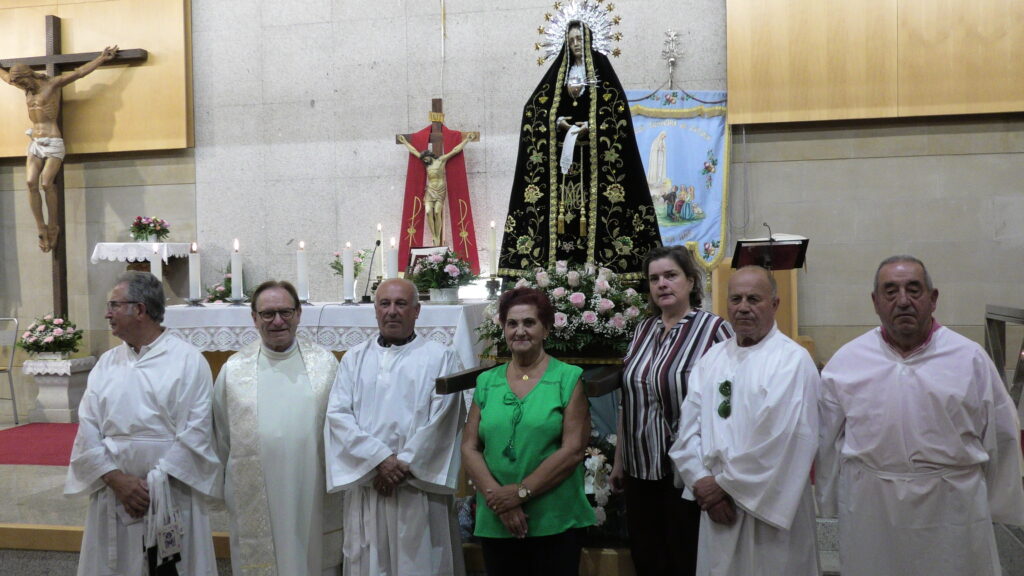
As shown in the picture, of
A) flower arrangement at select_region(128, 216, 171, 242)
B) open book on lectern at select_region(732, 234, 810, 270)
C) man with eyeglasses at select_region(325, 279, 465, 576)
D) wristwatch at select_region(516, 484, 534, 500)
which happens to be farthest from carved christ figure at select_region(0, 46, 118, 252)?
wristwatch at select_region(516, 484, 534, 500)

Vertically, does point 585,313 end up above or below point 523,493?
above

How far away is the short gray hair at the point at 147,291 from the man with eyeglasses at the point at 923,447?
2.67 m

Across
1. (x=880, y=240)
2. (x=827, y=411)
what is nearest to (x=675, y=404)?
(x=827, y=411)

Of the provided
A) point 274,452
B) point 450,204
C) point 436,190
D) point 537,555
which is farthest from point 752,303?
point 450,204

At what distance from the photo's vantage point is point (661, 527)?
10.5ft

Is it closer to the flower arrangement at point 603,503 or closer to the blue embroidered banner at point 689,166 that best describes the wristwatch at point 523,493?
the flower arrangement at point 603,503

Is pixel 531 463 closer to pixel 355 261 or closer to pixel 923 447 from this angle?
pixel 923 447

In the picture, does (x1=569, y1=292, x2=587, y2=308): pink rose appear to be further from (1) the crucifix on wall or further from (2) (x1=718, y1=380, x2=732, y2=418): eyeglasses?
(1) the crucifix on wall

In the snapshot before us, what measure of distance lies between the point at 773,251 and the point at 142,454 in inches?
137

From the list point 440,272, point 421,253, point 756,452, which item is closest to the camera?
point 756,452

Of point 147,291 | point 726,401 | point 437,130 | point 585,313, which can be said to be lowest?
point 726,401

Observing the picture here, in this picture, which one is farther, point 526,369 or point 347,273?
point 347,273

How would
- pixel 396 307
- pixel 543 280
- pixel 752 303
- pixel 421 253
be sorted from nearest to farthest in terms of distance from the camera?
1. pixel 752 303
2. pixel 396 307
3. pixel 543 280
4. pixel 421 253

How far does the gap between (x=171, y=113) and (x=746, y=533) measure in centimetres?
818
